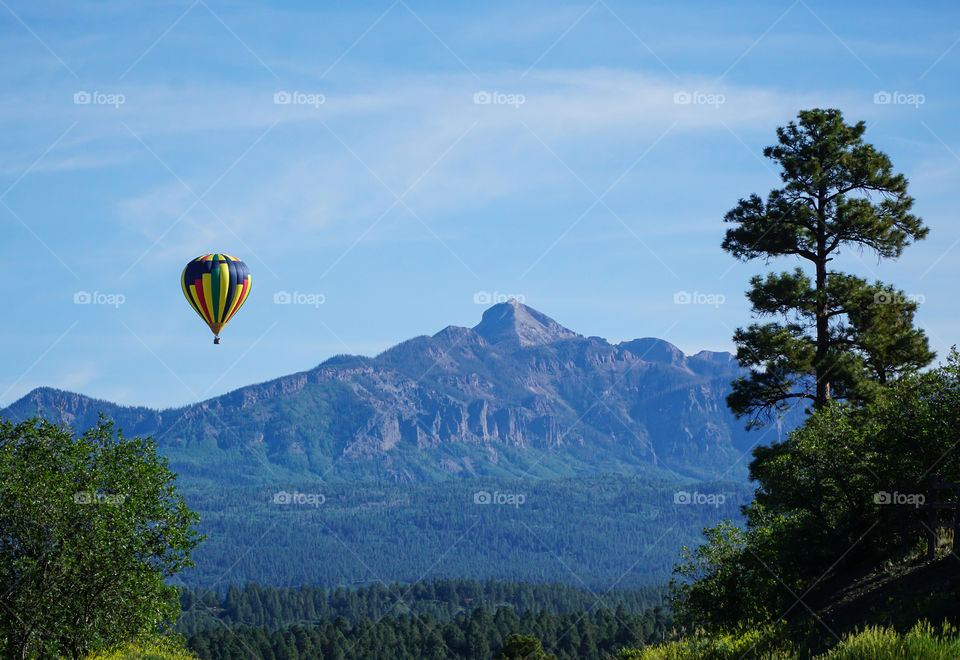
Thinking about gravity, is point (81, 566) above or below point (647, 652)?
above

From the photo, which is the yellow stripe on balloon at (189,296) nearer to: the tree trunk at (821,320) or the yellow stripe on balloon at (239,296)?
the yellow stripe on balloon at (239,296)

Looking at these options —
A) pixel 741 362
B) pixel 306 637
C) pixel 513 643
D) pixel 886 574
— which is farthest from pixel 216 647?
pixel 886 574

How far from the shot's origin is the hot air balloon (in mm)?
79938

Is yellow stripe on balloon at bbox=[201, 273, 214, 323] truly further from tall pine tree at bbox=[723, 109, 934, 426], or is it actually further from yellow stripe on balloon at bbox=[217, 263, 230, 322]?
tall pine tree at bbox=[723, 109, 934, 426]

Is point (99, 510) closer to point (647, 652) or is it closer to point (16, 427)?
point (16, 427)

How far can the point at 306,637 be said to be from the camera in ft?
650

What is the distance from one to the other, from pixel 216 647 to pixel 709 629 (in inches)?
6589

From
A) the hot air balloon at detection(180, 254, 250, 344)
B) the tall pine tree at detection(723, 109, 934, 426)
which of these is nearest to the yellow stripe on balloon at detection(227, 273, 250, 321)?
the hot air balloon at detection(180, 254, 250, 344)
